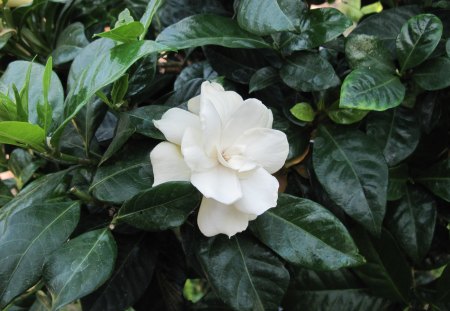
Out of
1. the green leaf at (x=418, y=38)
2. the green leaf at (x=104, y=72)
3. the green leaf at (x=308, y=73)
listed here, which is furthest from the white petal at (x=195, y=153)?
the green leaf at (x=418, y=38)

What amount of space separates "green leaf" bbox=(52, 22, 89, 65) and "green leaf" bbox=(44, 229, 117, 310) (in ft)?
1.17

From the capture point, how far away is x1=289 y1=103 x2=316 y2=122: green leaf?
0.71 metres

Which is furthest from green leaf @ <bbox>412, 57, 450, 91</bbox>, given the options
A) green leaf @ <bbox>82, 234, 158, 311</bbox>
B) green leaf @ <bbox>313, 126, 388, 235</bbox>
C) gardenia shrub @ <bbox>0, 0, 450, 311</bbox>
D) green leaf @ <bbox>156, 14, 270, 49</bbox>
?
green leaf @ <bbox>82, 234, 158, 311</bbox>

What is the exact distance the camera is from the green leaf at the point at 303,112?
27.8 inches

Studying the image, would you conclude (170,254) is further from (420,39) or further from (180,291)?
(420,39)

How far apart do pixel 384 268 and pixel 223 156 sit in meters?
0.41

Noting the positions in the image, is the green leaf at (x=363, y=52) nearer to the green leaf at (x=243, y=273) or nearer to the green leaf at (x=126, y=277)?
the green leaf at (x=243, y=273)

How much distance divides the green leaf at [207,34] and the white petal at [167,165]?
153 mm

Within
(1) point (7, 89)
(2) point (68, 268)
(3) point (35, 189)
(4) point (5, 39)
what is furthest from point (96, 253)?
(4) point (5, 39)

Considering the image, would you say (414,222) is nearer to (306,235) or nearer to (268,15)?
(306,235)

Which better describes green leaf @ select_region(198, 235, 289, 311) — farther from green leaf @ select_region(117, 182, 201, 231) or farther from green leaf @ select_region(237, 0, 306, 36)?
green leaf @ select_region(237, 0, 306, 36)

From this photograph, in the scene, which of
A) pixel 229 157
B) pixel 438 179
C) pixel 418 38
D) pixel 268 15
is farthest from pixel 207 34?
pixel 438 179

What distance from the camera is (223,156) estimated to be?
1.92 feet

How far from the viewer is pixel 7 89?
663 mm
